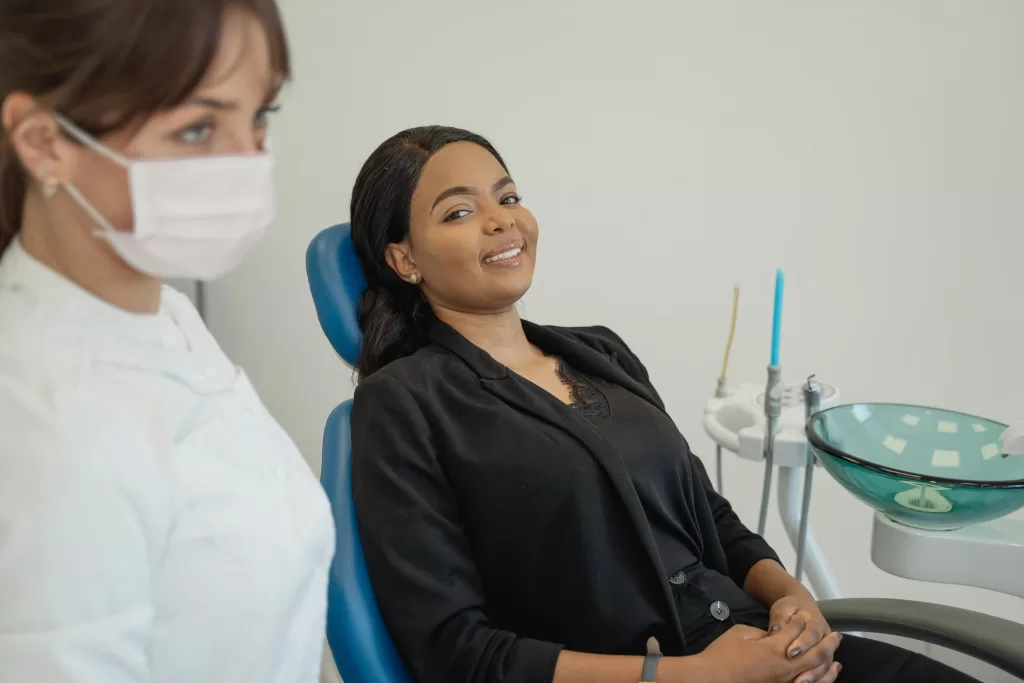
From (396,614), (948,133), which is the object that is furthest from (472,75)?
(396,614)

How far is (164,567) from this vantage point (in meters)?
0.62

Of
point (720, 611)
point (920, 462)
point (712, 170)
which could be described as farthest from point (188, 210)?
point (712, 170)

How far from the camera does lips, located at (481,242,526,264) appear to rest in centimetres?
121

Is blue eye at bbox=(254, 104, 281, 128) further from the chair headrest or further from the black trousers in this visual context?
the black trousers

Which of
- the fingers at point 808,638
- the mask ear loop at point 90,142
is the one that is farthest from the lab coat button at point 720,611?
the mask ear loop at point 90,142

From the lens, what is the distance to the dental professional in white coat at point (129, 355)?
542 millimetres

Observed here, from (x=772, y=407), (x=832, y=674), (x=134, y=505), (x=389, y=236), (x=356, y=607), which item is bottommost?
(x=832, y=674)

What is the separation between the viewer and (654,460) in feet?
3.96

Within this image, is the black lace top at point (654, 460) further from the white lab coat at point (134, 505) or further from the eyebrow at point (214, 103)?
the eyebrow at point (214, 103)

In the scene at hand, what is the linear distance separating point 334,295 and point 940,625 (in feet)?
3.27

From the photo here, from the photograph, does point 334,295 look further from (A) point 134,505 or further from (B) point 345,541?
(A) point 134,505

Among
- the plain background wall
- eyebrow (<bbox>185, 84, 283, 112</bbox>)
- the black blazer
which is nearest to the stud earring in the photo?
eyebrow (<bbox>185, 84, 283, 112</bbox>)

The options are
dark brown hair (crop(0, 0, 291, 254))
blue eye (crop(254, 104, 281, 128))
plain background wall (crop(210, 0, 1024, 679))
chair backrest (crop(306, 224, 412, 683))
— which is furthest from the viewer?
plain background wall (crop(210, 0, 1024, 679))

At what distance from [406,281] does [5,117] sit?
2.49ft
